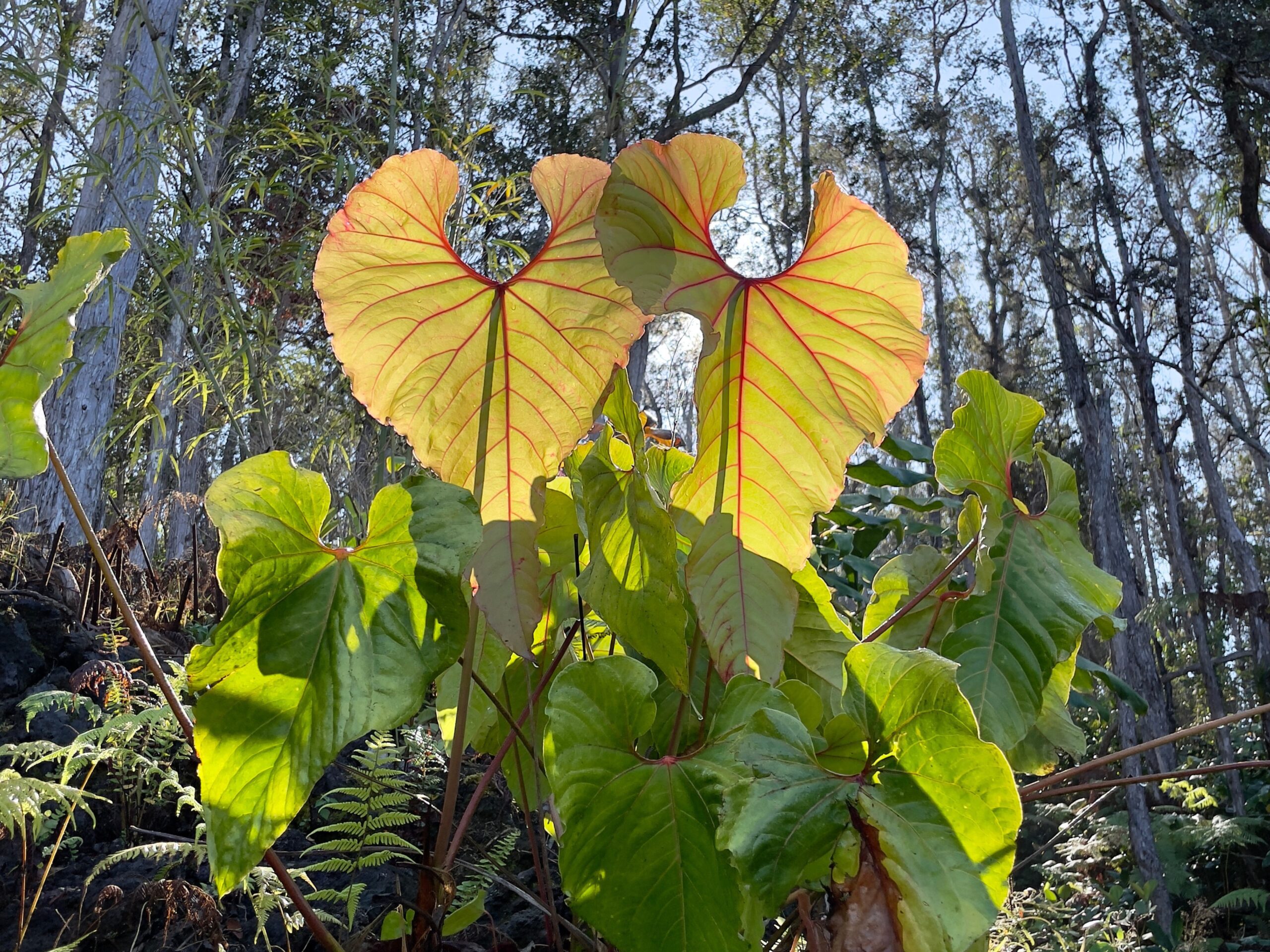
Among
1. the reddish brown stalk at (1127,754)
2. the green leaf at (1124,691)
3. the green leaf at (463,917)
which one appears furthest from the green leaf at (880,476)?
the green leaf at (463,917)

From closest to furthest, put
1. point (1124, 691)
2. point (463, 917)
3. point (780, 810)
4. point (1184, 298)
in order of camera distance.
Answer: point (780, 810), point (463, 917), point (1124, 691), point (1184, 298)

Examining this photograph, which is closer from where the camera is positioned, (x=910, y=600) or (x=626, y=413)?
(x=626, y=413)

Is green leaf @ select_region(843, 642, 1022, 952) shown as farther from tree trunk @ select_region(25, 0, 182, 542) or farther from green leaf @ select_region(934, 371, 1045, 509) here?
tree trunk @ select_region(25, 0, 182, 542)

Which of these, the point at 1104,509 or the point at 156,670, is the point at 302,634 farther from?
the point at 1104,509

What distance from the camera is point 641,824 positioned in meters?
0.52

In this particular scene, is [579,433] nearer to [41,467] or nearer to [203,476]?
[41,467]

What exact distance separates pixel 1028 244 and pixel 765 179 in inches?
186

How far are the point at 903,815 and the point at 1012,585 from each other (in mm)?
338

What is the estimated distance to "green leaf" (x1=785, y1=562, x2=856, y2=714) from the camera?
2.35ft

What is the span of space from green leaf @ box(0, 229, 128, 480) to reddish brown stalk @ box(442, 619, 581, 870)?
13.9 inches

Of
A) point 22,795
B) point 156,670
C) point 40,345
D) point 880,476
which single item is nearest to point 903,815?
point 156,670

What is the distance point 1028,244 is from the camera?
14.6m

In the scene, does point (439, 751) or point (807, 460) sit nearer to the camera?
point (807, 460)

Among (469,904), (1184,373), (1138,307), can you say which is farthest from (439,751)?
(1138,307)
